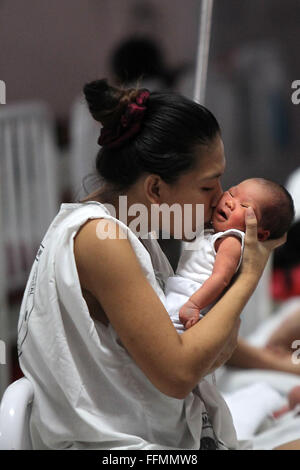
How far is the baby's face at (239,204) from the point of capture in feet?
2.85

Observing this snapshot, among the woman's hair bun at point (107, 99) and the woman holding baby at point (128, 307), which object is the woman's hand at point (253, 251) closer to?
the woman holding baby at point (128, 307)

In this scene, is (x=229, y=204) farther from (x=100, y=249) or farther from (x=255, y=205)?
(x=100, y=249)

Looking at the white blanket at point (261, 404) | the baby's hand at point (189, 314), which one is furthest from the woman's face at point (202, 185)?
the white blanket at point (261, 404)

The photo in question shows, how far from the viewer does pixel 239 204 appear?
87 centimetres

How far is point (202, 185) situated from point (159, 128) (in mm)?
94

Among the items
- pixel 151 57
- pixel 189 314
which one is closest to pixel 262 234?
pixel 189 314

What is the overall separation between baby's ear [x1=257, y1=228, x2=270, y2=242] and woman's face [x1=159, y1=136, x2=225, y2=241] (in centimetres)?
7

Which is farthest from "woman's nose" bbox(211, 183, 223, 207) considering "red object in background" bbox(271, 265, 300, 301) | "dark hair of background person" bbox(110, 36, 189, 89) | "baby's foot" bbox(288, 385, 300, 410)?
"dark hair of background person" bbox(110, 36, 189, 89)

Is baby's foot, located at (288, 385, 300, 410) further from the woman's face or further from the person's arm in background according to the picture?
the woman's face

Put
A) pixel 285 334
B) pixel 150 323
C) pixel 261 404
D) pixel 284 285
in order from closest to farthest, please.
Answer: pixel 150 323
pixel 261 404
pixel 285 334
pixel 284 285

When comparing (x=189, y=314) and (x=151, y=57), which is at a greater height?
(x=151, y=57)

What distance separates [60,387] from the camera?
0.90 meters

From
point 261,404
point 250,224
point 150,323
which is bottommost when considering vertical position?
point 261,404

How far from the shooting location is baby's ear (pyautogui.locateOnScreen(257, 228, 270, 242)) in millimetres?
895
